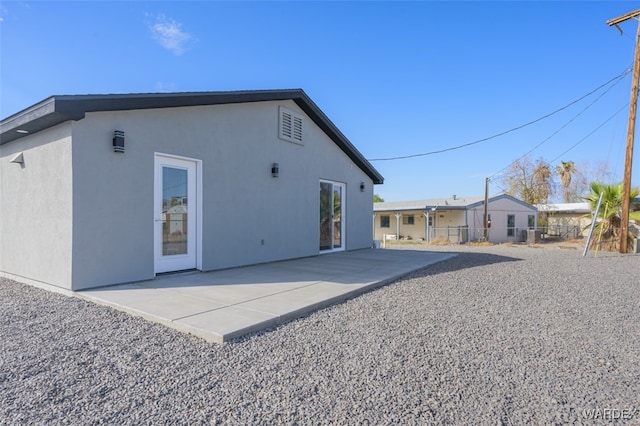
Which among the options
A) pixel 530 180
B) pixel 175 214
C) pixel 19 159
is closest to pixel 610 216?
pixel 175 214

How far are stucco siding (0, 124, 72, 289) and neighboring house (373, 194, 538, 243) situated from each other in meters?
20.3

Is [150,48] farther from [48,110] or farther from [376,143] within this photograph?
[376,143]

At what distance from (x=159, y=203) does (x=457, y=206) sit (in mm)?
20388

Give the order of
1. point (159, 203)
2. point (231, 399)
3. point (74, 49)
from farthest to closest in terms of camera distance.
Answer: point (74, 49) < point (159, 203) < point (231, 399)

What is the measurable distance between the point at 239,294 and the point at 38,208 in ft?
12.5

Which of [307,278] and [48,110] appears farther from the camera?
[307,278]

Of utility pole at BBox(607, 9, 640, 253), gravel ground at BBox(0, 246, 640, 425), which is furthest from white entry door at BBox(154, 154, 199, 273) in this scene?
utility pole at BBox(607, 9, 640, 253)

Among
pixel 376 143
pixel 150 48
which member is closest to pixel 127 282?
pixel 150 48

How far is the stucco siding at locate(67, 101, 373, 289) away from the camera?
5.21 m

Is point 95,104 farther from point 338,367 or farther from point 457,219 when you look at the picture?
point 457,219

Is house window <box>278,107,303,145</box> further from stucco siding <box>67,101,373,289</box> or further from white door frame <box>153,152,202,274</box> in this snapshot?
white door frame <box>153,152,202,274</box>

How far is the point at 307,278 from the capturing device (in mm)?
6324

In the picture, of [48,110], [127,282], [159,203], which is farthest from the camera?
[159,203]

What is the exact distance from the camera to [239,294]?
4.96 meters
